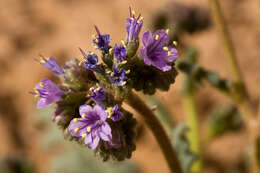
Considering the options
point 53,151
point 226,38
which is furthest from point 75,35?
point 226,38

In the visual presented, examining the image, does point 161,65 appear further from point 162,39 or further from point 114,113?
point 114,113

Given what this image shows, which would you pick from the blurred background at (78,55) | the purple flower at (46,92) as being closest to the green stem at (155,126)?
the purple flower at (46,92)

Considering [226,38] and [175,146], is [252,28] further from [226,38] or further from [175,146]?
[175,146]

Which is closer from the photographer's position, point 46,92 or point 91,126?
point 91,126

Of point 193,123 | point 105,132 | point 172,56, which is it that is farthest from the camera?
point 193,123

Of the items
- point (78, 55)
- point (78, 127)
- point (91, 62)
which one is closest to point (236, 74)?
point (91, 62)
